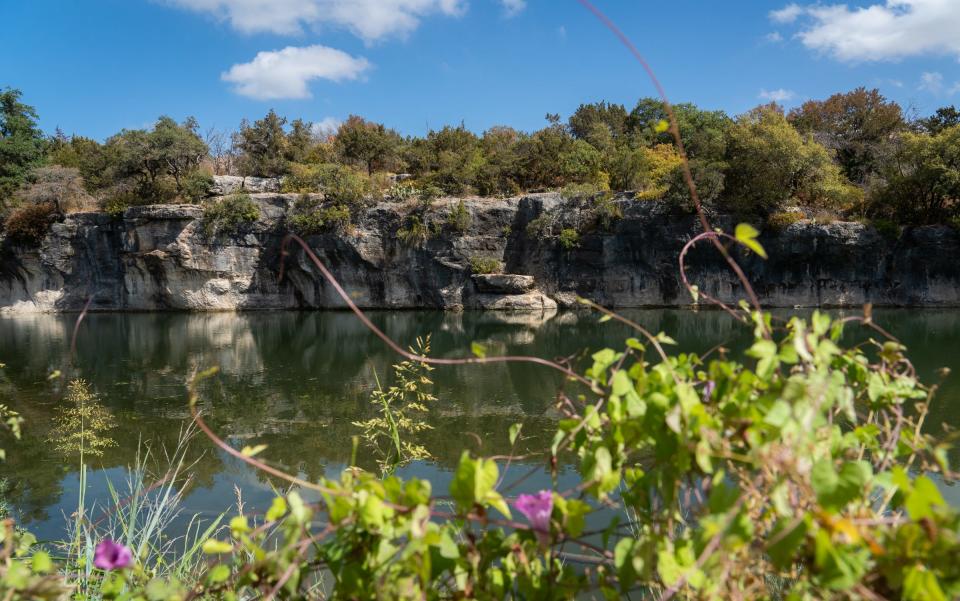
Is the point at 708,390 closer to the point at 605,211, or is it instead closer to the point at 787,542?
the point at 787,542

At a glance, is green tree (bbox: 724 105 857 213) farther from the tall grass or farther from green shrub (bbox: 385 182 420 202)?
the tall grass

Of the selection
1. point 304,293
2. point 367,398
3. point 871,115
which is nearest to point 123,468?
point 367,398

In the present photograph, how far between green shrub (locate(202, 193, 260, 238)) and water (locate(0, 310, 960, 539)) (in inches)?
281

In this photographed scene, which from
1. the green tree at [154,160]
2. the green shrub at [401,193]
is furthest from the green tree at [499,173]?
the green tree at [154,160]

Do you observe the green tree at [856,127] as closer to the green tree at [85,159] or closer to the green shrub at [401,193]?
the green shrub at [401,193]

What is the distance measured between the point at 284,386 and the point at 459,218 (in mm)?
18073

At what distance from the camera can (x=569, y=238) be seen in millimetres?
28594

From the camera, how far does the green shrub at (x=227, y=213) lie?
30250mm

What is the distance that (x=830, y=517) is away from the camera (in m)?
0.93

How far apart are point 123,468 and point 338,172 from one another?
25.0 m

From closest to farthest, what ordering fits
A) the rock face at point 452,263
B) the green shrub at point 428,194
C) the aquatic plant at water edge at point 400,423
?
1. the aquatic plant at water edge at point 400,423
2. the rock face at point 452,263
3. the green shrub at point 428,194

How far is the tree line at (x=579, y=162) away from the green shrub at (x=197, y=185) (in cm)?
7

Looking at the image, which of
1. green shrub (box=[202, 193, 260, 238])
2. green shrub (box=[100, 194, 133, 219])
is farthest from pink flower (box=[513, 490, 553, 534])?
green shrub (box=[100, 194, 133, 219])

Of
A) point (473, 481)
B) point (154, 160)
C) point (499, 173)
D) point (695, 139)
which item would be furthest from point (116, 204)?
point (473, 481)
